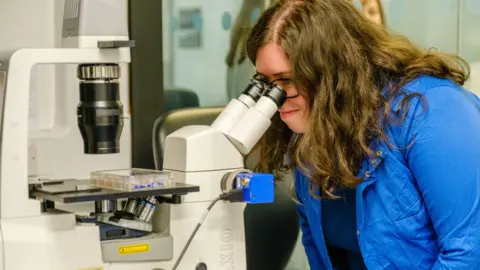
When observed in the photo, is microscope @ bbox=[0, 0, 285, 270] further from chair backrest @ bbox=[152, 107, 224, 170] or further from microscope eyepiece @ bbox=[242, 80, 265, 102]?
chair backrest @ bbox=[152, 107, 224, 170]

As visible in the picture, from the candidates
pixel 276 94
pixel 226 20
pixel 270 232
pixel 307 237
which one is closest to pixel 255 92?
pixel 276 94

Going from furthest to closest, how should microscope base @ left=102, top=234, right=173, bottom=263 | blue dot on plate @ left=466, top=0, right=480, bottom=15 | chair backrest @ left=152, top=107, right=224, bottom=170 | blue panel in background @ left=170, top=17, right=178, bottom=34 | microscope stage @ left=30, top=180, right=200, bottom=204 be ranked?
blue dot on plate @ left=466, top=0, right=480, bottom=15 → blue panel in background @ left=170, top=17, right=178, bottom=34 → chair backrest @ left=152, top=107, right=224, bottom=170 → microscope base @ left=102, top=234, right=173, bottom=263 → microscope stage @ left=30, top=180, right=200, bottom=204

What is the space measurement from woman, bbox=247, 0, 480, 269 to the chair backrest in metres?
0.44

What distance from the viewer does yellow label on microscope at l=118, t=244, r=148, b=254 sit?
142cm

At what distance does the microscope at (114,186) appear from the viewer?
4.41 ft

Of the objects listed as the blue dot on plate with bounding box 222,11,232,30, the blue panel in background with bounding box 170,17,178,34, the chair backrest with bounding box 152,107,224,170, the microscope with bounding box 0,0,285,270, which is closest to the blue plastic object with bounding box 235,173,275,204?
the microscope with bounding box 0,0,285,270

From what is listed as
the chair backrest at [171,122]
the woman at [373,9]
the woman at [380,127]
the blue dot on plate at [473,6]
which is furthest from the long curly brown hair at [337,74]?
the blue dot on plate at [473,6]

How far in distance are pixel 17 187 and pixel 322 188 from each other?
0.62 meters

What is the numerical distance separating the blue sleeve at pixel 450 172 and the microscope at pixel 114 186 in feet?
0.96

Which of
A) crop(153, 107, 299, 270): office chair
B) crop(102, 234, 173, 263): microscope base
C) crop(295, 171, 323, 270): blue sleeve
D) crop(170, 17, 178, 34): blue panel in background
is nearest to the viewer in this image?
crop(102, 234, 173, 263): microscope base

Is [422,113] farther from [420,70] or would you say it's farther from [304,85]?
[304,85]

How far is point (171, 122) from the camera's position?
2.01 m

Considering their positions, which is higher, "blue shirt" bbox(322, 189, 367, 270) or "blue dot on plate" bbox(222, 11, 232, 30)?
"blue dot on plate" bbox(222, 11, 232, 30)

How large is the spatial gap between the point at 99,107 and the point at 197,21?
44.0 inches
